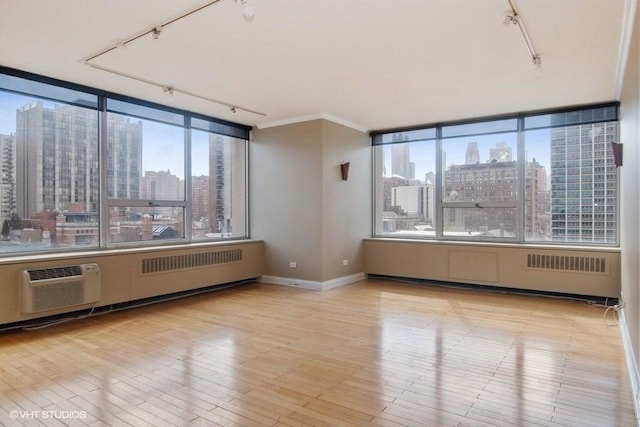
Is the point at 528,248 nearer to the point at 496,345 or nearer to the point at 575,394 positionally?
the point at 496,345

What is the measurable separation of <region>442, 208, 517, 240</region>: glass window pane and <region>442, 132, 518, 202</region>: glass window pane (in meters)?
0.18

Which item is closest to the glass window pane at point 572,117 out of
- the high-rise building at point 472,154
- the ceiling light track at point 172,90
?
the high-rise building at point 472,154

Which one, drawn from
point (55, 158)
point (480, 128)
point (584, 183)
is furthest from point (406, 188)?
point (55, 158)

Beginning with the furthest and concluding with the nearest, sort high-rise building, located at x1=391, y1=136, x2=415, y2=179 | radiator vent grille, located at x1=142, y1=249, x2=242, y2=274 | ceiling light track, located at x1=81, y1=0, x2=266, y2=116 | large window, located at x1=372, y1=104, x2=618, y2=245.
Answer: high-rise building, located at x1=391, y1=136, x2=415, y2=179 → large window, located at x1=372, y1=104, x2=618, y2=245 → radiator vent grille, located at x1=142, y1=249, x2=242, y2=274 → ceiling light track, located at x1=81, y1=0, x2=266, y2=116

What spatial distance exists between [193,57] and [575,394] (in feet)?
13.6

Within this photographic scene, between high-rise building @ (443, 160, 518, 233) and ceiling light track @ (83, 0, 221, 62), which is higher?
ceiling light track @ (83, 0, 221, 62)

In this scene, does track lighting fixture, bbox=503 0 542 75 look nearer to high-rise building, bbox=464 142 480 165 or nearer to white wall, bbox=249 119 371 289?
high-rise building, bbox=464 142 480 165

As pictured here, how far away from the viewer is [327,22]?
315 centimetres

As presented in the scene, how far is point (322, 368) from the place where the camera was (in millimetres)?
3062

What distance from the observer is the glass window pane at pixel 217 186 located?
607cm

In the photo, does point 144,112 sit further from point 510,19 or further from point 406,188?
point 510,19

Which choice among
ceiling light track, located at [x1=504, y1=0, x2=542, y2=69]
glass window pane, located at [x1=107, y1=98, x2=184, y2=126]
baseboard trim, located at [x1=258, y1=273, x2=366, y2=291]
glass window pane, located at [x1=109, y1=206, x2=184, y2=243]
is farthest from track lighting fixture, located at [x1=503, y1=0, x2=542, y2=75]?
glass window pane, located at [x1=109, y1=206, x2=184, y2=243]

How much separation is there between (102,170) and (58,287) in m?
1.50

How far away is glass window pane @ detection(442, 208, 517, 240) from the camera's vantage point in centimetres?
608
